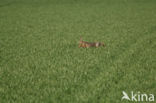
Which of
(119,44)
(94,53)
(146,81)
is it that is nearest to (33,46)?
(94,53)

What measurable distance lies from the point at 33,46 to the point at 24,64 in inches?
95.9

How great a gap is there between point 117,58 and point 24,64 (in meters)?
3.41

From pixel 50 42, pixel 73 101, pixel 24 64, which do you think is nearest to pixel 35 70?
pixel 24 64

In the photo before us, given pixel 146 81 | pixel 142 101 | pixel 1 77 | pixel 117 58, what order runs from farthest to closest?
pixel 117 58
pixel 1 77
pixel 146 81
pixel 142 101

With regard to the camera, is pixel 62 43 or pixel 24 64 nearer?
pixel 24 64

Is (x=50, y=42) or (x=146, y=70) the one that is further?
(x=50, y=42)

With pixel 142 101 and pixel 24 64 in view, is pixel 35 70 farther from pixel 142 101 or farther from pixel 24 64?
pixel 142 101

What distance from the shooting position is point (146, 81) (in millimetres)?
5457

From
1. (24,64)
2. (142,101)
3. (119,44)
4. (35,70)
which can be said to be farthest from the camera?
(119,44)

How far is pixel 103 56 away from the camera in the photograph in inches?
299

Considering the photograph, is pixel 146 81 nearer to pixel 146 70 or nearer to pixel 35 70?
pixel 146 70

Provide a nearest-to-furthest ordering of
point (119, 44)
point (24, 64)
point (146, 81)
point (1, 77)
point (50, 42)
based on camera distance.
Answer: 1. point (146, 81)
2. point (1, 77)
3. point (24, 64)
4. point (119, 44)
5. point (50, 42)

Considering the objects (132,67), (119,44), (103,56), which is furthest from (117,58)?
(119,44)

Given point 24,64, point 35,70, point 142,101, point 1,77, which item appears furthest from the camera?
point 24,64
